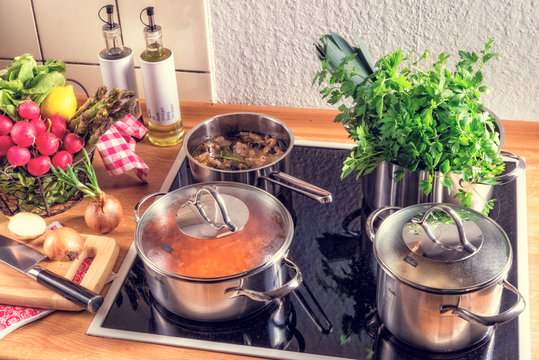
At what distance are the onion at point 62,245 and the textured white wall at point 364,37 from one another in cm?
57

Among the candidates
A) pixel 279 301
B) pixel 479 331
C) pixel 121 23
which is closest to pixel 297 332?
pixel 279 301

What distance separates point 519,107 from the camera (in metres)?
1.38

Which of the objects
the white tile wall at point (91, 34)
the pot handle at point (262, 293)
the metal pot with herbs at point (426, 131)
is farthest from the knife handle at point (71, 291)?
the white tile wall at point (91, 34)

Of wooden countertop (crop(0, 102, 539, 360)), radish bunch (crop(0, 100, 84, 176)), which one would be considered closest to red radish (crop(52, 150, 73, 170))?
radish bunch (crop(0, 100, 84, 176))

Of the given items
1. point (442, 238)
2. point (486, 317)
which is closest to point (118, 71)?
point (442, 238)

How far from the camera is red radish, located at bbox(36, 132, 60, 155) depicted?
1.08 m

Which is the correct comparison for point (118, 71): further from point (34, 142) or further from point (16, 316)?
point (16, 316)

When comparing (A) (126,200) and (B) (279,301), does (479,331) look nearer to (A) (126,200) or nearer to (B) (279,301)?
(B) (279,301)

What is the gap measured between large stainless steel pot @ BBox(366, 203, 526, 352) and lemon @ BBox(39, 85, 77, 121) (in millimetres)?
611

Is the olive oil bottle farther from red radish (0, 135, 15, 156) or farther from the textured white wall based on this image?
red radish (0, 135, 15, 156)

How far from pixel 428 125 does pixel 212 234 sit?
1.20ft

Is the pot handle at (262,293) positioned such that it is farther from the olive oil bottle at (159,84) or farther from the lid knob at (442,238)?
the olive oil bottle at (159,84)

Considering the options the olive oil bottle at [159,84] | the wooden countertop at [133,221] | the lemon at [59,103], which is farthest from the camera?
the olive oil bottle at [159,84]

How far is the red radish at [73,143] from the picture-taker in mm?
1112
